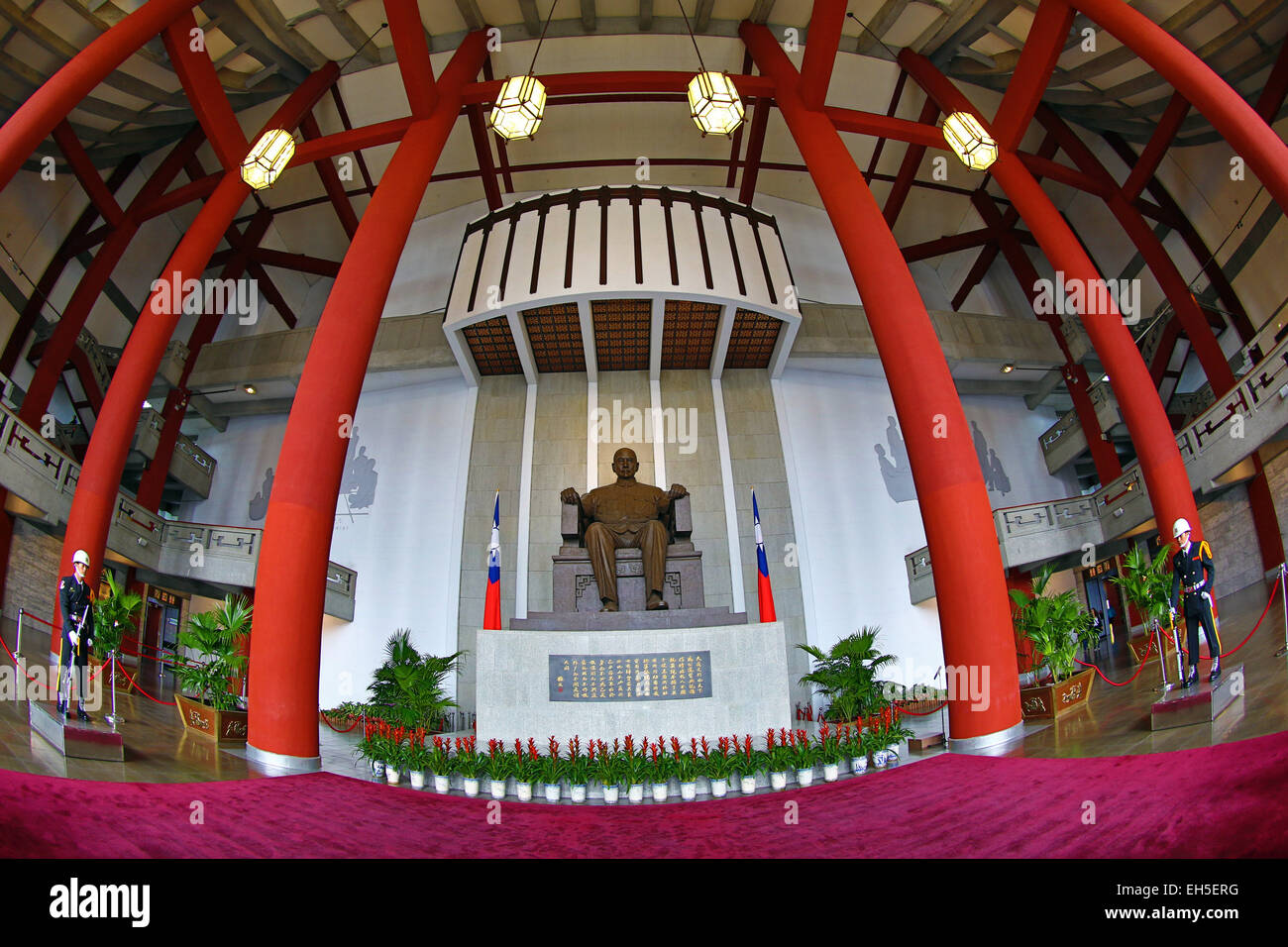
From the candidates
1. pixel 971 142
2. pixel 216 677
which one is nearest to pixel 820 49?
→ pixel 971 142

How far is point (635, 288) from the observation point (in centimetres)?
1240

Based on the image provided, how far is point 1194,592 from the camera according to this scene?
6.50 m

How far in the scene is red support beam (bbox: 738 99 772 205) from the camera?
13.6m

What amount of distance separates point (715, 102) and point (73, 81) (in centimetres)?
679

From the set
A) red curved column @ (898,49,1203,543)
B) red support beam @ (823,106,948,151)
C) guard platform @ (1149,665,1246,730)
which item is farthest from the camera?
red support beam @ (823,106,948,151)

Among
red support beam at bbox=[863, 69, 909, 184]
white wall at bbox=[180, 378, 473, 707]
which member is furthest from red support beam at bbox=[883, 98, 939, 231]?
white wall at bbox=[180, 378, 473, 707]

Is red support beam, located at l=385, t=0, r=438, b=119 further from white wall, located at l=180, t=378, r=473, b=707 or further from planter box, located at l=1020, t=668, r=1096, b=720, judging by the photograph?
planter box, located at l=1020, t=668, r=1096, b=720

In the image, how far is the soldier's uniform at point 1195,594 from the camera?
6355 mm

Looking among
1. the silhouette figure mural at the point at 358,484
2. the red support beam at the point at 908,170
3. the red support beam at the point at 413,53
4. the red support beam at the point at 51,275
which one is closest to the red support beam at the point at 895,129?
the red support beam at the point at 908,170

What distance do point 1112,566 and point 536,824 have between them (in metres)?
14.3

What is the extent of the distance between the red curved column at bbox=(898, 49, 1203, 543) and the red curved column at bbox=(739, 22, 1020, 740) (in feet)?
9.22

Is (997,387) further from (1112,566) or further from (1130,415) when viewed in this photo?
(1130,415)

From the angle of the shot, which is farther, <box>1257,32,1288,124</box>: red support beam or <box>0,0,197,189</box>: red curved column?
<box>1257,32,1288,124</box>: red support beam

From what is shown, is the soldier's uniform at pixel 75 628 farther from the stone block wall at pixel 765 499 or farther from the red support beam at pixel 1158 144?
the red support beam at pixel 1158 144
